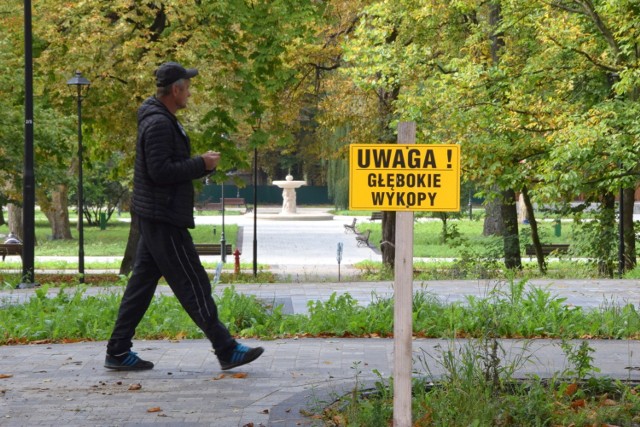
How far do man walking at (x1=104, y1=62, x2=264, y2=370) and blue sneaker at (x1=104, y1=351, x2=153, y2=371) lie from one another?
54 millimetres

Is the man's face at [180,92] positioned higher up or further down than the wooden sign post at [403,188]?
higher up

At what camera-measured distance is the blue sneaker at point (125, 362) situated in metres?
7.38

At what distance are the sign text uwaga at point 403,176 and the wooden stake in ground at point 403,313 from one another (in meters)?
0.09

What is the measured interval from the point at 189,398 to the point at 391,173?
2020 millimetres

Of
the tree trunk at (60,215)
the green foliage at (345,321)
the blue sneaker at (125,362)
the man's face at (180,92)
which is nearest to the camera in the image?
the man's face at (180,92)

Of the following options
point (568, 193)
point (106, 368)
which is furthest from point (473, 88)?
point (106, 368)

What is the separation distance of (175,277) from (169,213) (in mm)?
418

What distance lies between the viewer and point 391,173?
5.40 metres

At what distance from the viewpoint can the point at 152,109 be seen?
23.3ft

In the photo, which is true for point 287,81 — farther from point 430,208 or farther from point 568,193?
point 430,208

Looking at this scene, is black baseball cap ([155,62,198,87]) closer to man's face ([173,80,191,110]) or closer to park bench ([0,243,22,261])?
man's face ([173,80,191,110])

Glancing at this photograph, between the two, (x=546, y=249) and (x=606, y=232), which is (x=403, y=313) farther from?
(x=546, y=249)

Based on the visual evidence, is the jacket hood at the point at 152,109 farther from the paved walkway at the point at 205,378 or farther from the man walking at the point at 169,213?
the paved walkway at the point at 205,378

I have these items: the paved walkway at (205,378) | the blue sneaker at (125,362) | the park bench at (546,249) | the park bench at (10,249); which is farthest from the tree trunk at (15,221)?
the blue sneaker at (125,362)
